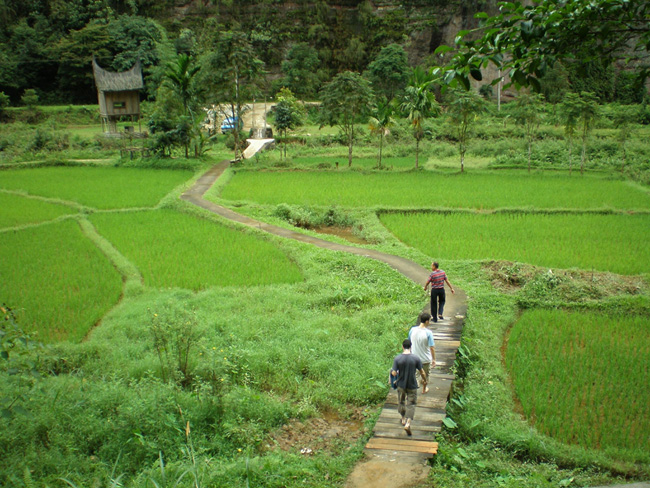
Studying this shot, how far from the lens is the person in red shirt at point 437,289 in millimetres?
8375

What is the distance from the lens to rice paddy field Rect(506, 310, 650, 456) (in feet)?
20.3

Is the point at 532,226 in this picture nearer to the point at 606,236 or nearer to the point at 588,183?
the point at 606,236

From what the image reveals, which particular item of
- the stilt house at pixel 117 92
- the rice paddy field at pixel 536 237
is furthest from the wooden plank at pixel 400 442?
the stilt house at pixel 117 92

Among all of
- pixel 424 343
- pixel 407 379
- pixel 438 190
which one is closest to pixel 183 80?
pixel 438 190

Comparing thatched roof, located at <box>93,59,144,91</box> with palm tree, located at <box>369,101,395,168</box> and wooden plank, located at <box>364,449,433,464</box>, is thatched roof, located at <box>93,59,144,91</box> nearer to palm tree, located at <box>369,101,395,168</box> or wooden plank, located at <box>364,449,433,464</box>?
palm tree, located at <box>369,101,395,168</box>

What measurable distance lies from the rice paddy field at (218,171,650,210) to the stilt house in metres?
12.3

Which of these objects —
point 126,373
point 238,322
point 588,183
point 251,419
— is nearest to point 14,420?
point 126,373

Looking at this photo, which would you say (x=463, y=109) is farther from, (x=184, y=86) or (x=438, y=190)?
(x=184, y=86)

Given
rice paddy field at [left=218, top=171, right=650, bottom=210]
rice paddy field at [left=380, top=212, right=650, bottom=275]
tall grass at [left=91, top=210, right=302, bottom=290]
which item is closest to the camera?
tall grass at [left=91, top=210, right=302, bottom=290]

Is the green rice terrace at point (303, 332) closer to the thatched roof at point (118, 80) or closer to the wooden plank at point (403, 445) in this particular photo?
the wooden plank at point (403, 445)

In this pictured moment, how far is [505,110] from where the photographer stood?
36500 millimetres

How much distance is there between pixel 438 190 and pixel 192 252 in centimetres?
965

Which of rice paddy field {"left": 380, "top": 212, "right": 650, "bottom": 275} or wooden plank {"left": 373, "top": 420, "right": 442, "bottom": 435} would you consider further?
rice paddy field {"left": 380, "top": 212, "right": 650, "bottom": 275}

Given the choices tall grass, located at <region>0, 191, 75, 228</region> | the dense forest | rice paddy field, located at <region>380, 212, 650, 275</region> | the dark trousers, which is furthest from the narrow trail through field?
the dense forest
